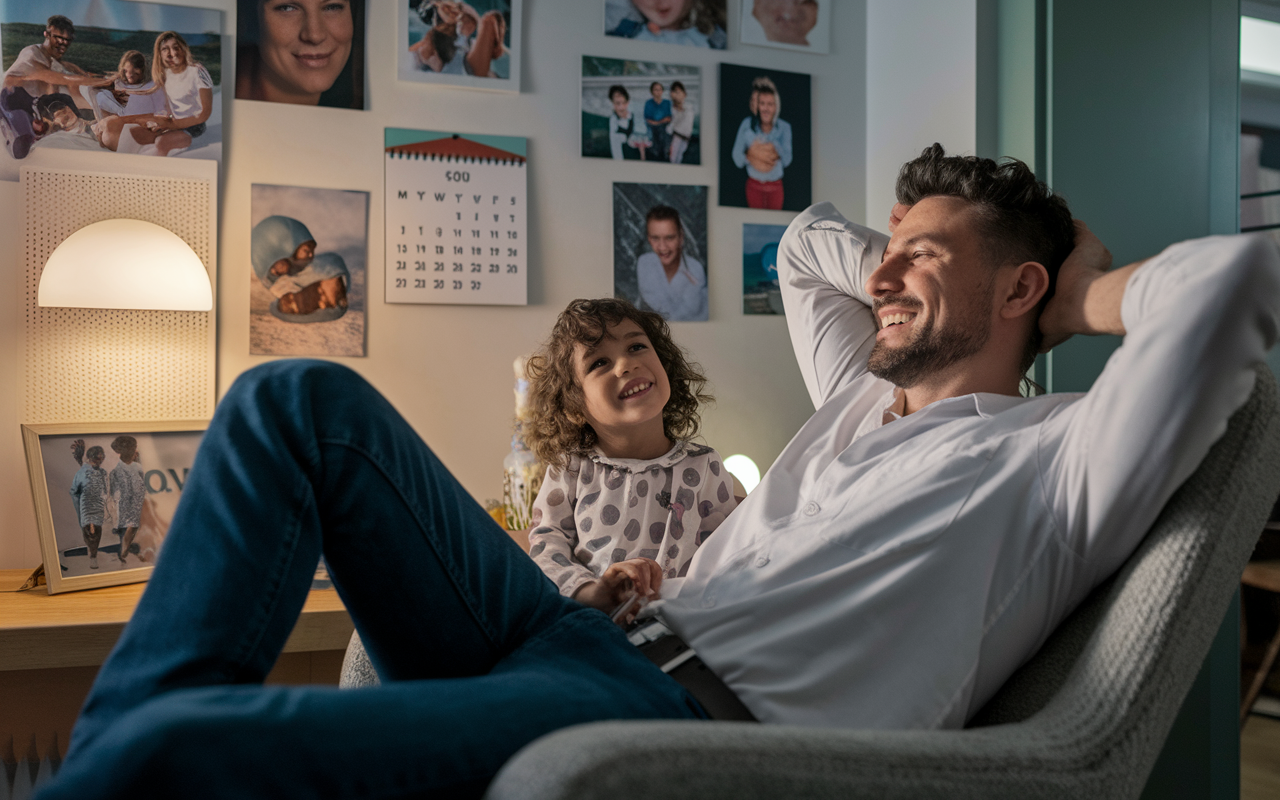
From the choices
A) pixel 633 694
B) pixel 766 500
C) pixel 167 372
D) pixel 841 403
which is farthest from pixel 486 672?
pixel 167 372

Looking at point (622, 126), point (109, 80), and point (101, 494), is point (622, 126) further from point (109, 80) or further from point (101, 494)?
point (101, 494)

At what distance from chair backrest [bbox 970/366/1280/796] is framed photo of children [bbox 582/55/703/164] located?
4.74ft

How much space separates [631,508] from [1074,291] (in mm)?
782

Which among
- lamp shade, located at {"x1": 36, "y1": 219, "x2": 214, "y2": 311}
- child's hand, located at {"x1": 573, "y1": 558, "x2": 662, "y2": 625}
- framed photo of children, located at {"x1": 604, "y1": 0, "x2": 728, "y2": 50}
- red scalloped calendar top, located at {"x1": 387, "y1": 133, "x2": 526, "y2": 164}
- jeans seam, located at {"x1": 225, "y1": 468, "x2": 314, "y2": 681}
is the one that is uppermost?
framed photo of children, located at {"x1": 604, "y1": 0, "x2": 728, "y2": 50}

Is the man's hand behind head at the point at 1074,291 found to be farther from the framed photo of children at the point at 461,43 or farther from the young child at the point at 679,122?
the framed photo of children at the point at 461,43

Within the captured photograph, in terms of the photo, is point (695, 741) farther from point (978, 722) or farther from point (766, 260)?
point (766, 260)

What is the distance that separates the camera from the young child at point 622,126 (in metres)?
1.96

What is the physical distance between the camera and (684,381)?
1.73 meters

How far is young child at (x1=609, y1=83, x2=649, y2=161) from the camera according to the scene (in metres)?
1.96

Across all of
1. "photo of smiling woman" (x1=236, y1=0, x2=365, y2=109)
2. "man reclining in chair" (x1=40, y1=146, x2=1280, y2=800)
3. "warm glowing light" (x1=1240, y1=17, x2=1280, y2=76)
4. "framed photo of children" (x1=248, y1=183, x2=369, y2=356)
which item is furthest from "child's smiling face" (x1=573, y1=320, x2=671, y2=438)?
"warm glowing light" (x1=1240, y1=17, x2=1280, y2=76)

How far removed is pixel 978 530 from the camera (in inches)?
33.6

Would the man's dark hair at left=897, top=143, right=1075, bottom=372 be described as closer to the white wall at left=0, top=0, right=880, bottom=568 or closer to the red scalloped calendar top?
the white wall at left=0, top=0, right=880, bottom=568

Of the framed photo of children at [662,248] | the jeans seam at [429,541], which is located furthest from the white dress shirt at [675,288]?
the jeans seam at [429,541]

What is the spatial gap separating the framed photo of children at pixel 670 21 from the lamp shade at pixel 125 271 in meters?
1.10
